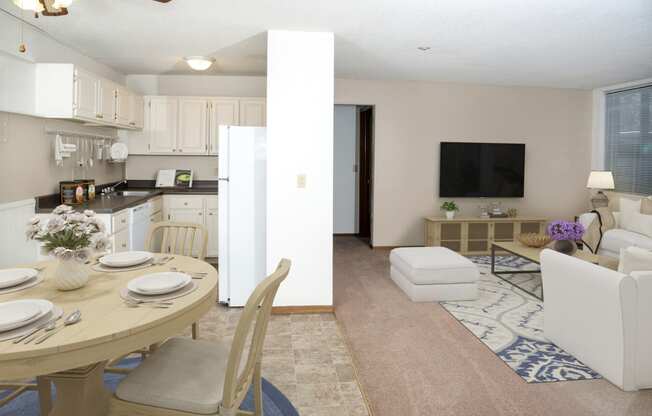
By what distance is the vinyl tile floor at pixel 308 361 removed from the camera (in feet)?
8.34

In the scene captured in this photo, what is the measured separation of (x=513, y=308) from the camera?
13.6ft

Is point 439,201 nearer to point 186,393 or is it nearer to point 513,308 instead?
point 513,308

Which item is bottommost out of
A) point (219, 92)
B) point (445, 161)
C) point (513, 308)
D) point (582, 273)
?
point (513, 308)

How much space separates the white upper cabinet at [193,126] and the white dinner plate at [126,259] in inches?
151

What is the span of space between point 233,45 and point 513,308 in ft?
11.5

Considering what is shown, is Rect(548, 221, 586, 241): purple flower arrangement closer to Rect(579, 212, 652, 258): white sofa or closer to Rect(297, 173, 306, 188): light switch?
Rect(579, 212, 652, 258): white sofa

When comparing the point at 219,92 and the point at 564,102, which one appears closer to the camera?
the point at 219,92

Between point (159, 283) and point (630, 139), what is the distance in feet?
22.6

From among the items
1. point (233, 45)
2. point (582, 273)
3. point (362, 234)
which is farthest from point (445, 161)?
point (582, 273)

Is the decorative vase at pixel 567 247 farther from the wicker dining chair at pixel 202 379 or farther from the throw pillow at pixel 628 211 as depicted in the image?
the wicker dining chair at pixel 202 379

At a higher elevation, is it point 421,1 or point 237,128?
point 421,1

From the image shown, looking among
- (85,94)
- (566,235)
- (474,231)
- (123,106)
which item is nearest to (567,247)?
(566,235)

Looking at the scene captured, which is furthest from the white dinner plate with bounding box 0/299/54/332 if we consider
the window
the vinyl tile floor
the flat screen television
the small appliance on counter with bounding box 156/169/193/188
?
the window

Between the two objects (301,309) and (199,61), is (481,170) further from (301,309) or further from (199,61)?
(199,61)
